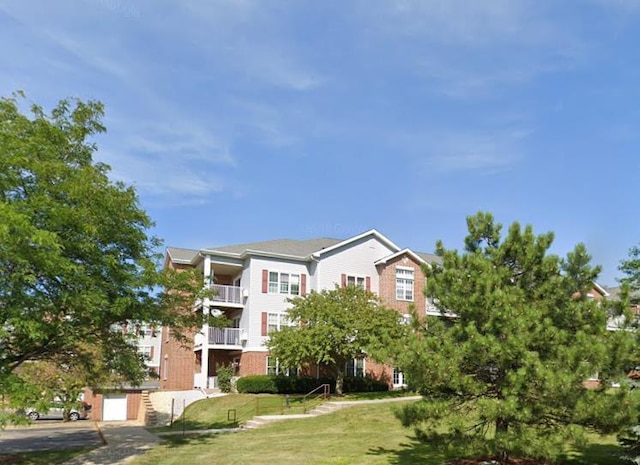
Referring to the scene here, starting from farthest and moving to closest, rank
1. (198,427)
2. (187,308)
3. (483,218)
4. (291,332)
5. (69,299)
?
(291,332) < (198,427) < (187,308) < (69,299) < (483,218)

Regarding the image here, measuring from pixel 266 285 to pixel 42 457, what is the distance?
17.6 m

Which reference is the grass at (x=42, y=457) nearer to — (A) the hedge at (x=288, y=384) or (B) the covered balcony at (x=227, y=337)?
(A) the hedge at (x=288, y=384)

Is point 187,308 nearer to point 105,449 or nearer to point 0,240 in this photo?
point 105,449

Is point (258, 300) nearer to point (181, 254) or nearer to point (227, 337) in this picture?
point (227, 337)

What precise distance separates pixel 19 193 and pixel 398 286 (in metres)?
25.7

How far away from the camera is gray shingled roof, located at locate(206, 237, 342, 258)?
34.2 metres

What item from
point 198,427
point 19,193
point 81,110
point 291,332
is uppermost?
point 81,110

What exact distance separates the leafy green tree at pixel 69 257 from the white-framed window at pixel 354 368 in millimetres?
16965

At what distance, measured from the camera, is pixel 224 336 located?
3316 cm

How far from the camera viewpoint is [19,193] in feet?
44.3

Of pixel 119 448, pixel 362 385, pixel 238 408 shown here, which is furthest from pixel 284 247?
pixel 119 448

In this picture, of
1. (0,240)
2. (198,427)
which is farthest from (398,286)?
(0,240)

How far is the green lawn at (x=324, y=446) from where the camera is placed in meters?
13.2

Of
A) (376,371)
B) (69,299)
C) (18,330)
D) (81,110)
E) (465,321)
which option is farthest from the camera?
(376,371)
